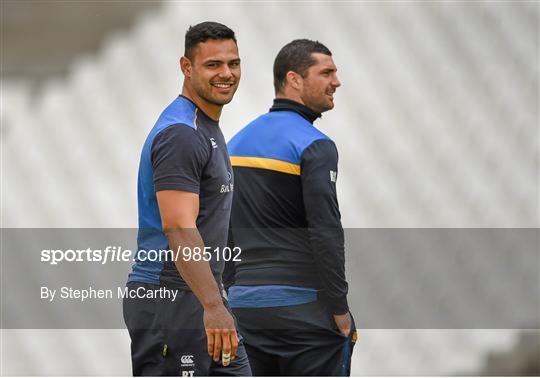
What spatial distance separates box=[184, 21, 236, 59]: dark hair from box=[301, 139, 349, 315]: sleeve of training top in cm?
51

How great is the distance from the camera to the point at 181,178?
7.69 feet

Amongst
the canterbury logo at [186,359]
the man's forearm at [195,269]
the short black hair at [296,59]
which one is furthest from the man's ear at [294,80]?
the canterbury logo at [186,359]

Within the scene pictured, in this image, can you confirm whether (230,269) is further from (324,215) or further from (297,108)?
(297,108)

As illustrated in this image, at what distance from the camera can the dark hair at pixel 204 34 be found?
2.55 meters

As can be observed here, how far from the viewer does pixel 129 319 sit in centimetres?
250

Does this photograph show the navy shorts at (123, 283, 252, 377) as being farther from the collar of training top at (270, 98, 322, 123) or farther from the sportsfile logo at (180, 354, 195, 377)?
the collar of training top at (270, 98, 322, 123)

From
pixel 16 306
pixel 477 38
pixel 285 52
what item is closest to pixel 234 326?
pixel 285 52

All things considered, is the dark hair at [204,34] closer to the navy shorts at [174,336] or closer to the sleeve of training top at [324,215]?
the sleeve of training top at [324,215]

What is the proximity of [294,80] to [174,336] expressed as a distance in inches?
40.5

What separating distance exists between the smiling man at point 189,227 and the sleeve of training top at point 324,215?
16.9 inches

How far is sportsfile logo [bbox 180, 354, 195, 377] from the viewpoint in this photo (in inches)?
96.3

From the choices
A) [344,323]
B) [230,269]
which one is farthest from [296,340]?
[230,269]

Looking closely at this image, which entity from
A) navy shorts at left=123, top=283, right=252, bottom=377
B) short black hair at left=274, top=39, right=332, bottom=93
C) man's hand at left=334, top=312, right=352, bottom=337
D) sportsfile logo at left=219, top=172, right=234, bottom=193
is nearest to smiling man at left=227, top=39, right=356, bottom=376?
man's hand at left=334, top=312, right=352, bottom=337

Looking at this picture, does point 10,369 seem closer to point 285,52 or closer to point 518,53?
point 285,52
